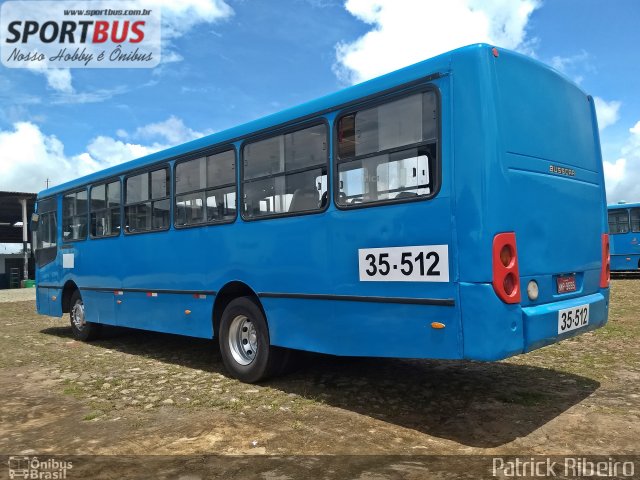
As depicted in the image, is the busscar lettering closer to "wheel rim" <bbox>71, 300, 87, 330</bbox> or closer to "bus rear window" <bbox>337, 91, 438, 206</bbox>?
"bus rear window" <bbox>337, 91, 438, 206</bbox>

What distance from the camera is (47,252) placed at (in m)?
10.7

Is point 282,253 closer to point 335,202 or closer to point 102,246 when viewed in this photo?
point 335,202

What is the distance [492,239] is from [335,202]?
1590 mm

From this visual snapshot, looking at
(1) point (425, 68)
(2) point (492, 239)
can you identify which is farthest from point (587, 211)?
(1) point (425, 68)

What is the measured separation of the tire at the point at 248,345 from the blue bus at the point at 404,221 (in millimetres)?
18

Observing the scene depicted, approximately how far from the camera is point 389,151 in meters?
4.47

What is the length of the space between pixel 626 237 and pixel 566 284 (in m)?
20.2

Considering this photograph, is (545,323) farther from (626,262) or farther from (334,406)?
(626,262)

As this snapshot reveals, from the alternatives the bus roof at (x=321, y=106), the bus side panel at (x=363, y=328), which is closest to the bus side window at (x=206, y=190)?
the bus roof at (x=321, y=106)

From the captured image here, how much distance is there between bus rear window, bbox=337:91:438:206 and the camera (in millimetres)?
4238

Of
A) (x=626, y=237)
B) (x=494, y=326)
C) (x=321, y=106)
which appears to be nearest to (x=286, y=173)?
(x=321, y=106)

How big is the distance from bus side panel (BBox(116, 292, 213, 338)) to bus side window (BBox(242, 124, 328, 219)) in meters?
1.50

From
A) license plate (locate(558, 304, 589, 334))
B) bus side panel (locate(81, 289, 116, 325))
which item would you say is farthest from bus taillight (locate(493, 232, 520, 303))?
bus side panel (locate(81, 289, 116, 325))

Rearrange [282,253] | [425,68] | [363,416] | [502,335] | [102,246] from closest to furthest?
[502,335]
[425,68]
[363,416]
[282,253]
[102,246]
